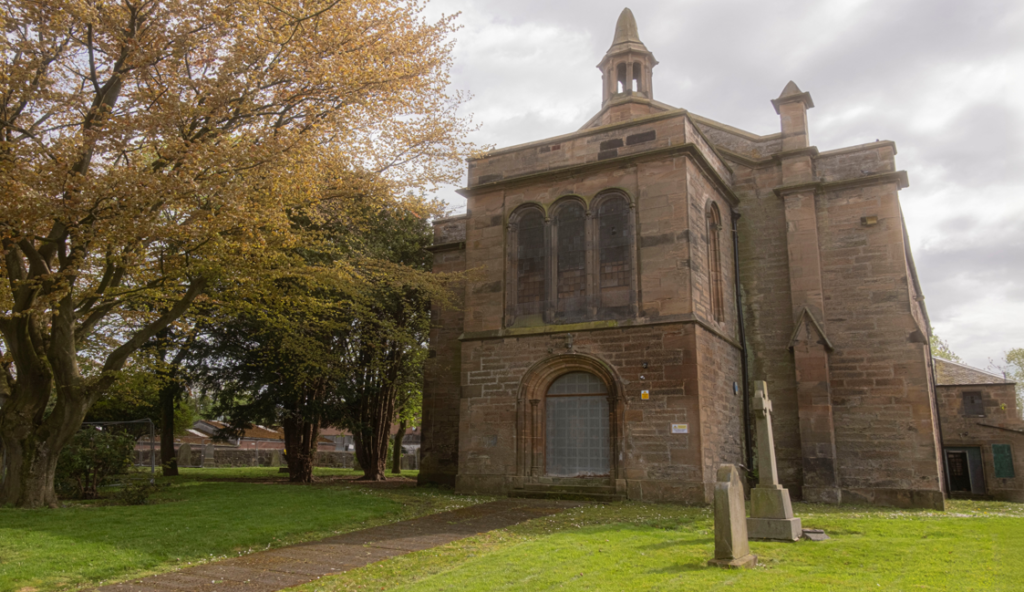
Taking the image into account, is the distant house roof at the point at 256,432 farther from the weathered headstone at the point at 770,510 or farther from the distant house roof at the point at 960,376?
the weathered headstone at the point at 770,510

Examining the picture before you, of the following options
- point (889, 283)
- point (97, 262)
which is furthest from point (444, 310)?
point (889, 283)

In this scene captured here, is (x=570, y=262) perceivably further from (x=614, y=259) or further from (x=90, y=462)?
(x=90, y=462)

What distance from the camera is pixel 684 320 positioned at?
1506 centimetres

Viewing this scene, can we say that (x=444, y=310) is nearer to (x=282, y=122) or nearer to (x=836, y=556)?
(x=282, y=122)

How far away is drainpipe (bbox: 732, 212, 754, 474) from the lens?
57.9ft

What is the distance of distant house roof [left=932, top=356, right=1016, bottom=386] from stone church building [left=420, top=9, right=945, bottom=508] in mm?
9243

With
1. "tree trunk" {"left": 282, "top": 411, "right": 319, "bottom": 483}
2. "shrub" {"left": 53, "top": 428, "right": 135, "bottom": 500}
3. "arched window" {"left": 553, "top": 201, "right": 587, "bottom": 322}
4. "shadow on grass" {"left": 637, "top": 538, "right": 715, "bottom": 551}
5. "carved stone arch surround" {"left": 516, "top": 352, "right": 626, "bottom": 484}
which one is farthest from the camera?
"tree trunk" {"left": 282, "top": 411, "right": 319, "bottom": 483}

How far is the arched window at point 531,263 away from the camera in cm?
1720

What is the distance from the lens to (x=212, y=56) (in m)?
12.6

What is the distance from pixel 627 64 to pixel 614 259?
9.56 m

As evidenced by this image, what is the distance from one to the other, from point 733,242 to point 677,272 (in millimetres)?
4302

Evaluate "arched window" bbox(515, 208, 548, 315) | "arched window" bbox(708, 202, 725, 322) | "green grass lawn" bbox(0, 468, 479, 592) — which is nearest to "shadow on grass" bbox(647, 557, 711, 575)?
"green grass lawn" bbox(0, 468, 479, 592)

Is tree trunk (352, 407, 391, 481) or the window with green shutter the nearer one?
tree trunk (352, 407, 391, 481)

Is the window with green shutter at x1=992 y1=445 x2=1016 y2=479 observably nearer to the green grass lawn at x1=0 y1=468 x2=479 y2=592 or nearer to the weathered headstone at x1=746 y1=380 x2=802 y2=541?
the weathered headstone at x1=746 y1=380 x2=802 y2=541
